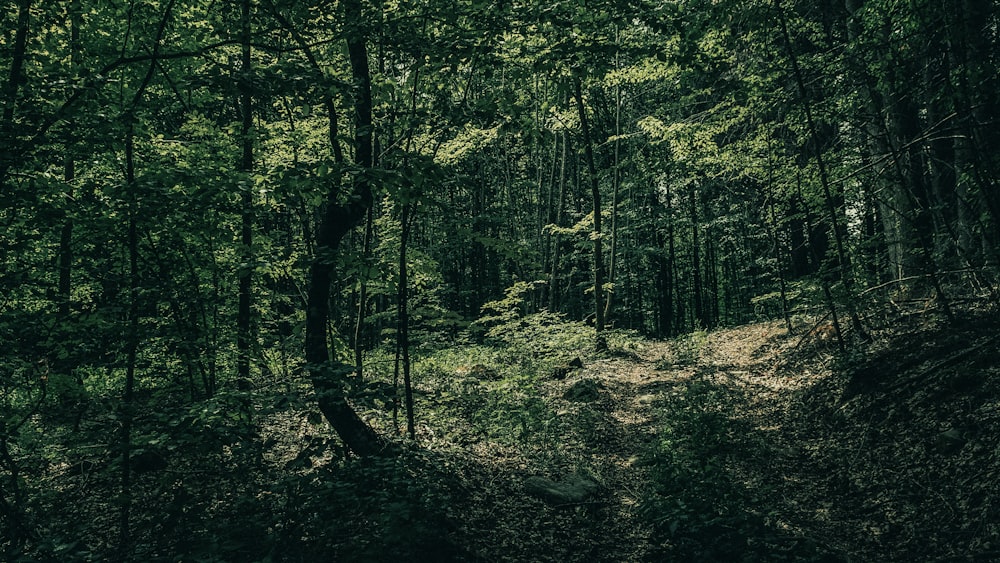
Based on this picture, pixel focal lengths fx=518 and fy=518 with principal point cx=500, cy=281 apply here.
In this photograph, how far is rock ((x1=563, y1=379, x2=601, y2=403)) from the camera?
1159cm

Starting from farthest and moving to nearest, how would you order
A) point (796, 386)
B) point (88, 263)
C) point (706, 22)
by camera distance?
point (796, 386), point (706, 22), point (88, 263)

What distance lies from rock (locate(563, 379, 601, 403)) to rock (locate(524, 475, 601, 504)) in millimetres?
4064

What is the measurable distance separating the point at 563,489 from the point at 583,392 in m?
4.64

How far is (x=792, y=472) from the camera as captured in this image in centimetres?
699

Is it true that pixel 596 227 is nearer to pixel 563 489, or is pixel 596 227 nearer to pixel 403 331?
pixel 403 331

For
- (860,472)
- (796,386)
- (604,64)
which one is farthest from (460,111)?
(796,386)

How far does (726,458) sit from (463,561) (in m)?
4.35

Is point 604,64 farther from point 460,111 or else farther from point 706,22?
point 460,111

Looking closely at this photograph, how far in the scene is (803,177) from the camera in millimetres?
10891

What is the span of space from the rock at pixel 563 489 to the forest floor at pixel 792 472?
0.09m

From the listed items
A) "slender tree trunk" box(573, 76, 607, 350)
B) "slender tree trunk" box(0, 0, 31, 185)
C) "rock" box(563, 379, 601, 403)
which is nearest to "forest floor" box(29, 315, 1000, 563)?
"rock" box(563, 379, 601, 403)

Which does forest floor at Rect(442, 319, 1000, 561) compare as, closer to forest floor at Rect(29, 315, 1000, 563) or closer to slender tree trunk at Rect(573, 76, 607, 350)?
forest floor at Rect(29, 315, 1000, 563)

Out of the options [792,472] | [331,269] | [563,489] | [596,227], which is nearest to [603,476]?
[563,489]

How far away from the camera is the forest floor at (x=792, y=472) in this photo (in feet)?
16.5
